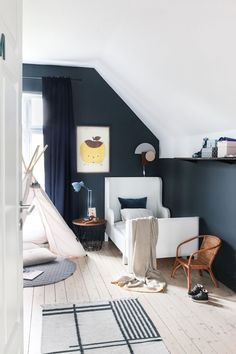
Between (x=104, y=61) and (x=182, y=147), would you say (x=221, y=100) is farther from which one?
(x=104, y=61)

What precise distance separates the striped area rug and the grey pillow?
114cm

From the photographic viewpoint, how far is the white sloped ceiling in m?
2.47

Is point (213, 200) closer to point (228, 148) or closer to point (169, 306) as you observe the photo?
point (228, 148)

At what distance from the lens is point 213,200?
3.92 metres

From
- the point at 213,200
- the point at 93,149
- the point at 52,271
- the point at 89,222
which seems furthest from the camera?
the point at 93,149

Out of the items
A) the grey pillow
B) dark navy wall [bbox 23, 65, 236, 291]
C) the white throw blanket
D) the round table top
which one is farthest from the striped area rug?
the round table top

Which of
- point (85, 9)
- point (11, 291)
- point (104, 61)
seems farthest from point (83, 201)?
point (11, 291)

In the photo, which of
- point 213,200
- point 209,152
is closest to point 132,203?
point 213,200

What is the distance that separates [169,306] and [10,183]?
2257mm

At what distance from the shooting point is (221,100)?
318 centimetres

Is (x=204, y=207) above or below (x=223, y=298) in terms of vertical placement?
above

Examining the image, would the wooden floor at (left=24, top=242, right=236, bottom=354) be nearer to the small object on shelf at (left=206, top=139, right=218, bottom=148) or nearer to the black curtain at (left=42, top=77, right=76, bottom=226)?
the black curtain at (left=42, top=77, right=76, bottom=226)

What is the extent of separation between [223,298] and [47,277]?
6.35ft

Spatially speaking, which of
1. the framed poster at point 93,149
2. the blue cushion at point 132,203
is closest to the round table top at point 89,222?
the blue cushion at point 132,203
